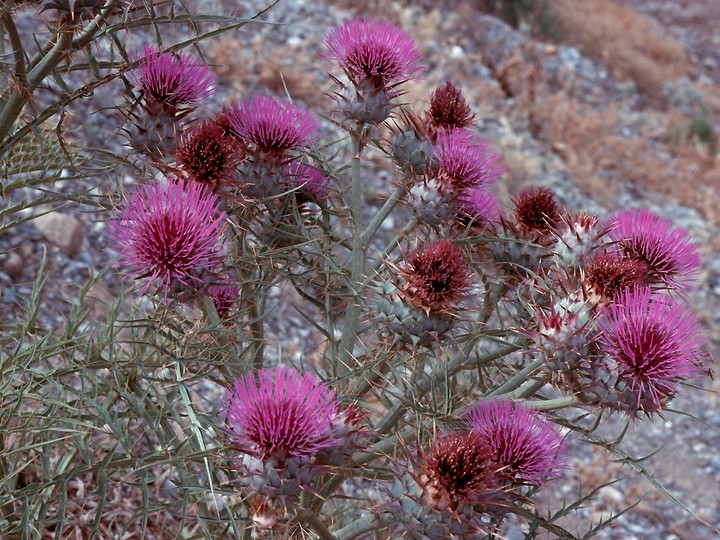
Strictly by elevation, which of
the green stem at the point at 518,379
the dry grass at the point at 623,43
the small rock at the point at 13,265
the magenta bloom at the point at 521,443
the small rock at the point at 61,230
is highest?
the dry grass at the point at 623,43

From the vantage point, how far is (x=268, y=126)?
7.34 ft

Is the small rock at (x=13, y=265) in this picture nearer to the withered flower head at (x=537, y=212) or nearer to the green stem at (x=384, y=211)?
the green stem at (x=384, y=211)

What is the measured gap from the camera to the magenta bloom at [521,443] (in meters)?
1.85

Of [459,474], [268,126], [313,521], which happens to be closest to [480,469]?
[459,474]

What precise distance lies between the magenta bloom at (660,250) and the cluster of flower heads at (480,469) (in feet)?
1.93

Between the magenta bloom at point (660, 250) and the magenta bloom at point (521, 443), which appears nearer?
the magenta bloom at point (521, 443)

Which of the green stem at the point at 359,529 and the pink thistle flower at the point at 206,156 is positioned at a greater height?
the pink thistle flower at the point at 206,156

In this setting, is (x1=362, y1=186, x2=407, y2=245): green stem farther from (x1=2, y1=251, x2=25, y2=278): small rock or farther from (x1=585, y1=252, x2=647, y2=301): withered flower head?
(x1=2, y1=251, x2=25, y2=278): small rock

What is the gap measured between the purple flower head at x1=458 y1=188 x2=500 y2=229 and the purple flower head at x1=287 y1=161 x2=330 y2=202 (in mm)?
419

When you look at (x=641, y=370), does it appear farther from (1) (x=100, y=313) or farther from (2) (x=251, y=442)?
(1) (x=100, y=313)

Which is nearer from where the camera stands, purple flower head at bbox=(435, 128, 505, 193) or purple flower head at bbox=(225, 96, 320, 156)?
purple flower head at bbox=(225, 96, 320, 156)

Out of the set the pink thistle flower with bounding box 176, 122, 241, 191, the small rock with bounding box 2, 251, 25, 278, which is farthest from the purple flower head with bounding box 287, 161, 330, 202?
the small rock with bounding box 2, 251, 25, 278

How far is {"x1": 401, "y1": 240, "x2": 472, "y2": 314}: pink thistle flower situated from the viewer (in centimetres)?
203

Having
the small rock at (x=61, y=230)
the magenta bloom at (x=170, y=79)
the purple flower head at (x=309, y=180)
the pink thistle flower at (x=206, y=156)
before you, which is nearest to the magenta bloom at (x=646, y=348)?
the purple flower head at (x=309, y=180)
